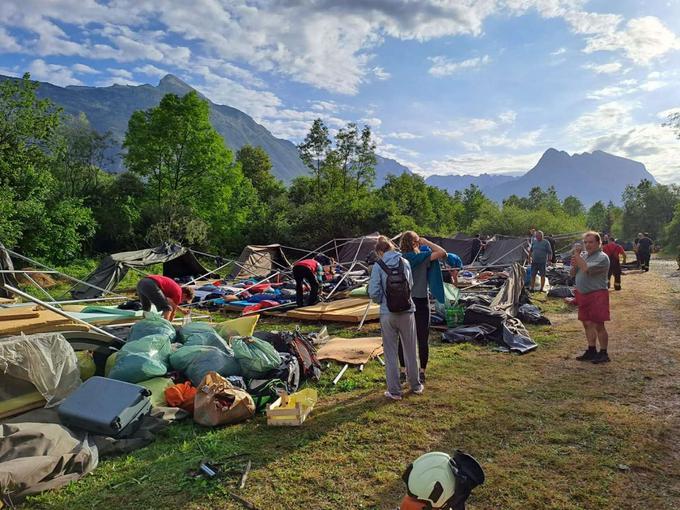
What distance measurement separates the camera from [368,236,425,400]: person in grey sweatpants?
4.62 meters

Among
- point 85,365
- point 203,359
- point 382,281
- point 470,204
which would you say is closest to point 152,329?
point 85,365

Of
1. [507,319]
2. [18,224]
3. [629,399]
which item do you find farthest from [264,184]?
[629,399]

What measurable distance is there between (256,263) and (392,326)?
11456 mm

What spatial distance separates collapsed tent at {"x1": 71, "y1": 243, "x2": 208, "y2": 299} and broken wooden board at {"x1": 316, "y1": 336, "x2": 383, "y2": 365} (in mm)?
6832

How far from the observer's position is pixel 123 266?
12344 mm

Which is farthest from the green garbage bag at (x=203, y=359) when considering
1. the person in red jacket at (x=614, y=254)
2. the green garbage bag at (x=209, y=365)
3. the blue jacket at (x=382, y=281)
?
→ the person in red jacket at (x=614, y=254)

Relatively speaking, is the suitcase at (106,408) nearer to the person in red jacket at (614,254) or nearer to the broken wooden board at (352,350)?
the broken wooden board at (352,350)

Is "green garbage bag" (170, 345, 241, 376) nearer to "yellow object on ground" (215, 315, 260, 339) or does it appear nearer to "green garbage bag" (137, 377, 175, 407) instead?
"green garbage bag" (137, 377, 175, 407)

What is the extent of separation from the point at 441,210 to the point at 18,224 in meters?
37.1

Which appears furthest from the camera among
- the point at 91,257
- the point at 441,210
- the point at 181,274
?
the point at 441,210

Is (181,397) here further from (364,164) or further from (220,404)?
(364,164)

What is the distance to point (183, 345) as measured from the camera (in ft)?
17.8

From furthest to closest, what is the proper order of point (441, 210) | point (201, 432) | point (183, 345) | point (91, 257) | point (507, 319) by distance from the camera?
point (441, 210) → point (91, 257) → point (507, 319) → point (183, 345) → point (201, 432)

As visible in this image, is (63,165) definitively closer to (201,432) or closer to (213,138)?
(213,138)
